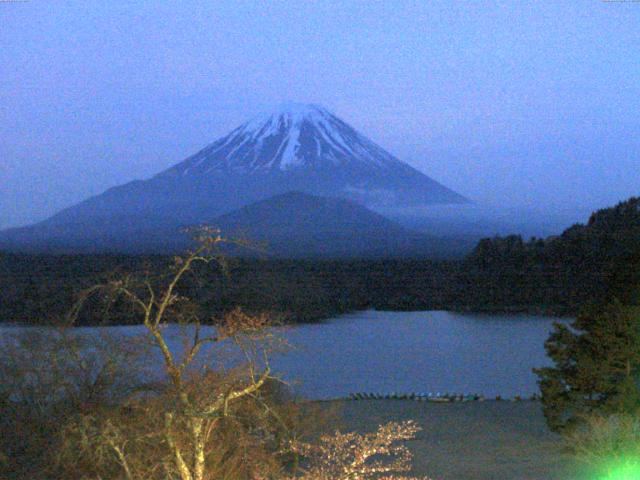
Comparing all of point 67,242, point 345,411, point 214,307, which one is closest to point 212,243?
point 345,411

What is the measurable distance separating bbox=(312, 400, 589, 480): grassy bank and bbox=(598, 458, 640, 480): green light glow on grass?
0.94 ft

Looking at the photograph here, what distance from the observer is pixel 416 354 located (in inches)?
848

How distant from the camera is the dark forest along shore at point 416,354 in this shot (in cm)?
1605

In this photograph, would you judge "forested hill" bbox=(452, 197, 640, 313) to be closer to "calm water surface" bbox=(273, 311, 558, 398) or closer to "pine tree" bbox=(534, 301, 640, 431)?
"calm water surface" bbox=(273, 311, 558, 398)

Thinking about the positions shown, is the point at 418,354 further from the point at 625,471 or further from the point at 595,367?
the point at 625,471

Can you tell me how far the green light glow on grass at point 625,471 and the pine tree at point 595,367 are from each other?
2.66 ft

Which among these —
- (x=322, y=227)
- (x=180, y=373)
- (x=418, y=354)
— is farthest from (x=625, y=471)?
(x=322, y=227)

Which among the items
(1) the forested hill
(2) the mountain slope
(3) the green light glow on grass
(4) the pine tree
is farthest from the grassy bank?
(2) the mountain slope

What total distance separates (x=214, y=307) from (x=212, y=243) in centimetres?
1779

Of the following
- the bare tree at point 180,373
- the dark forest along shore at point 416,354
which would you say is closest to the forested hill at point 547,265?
the dark forest along shore at point 416,354

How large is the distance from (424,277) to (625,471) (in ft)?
71.3

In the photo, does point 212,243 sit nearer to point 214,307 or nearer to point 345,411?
point 345,411

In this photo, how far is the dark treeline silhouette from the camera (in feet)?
74.9

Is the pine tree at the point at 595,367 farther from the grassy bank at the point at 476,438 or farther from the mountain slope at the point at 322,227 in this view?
the mountain slope at the point at 322,227
